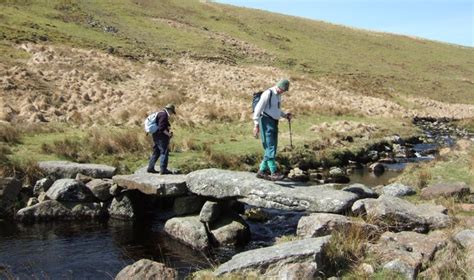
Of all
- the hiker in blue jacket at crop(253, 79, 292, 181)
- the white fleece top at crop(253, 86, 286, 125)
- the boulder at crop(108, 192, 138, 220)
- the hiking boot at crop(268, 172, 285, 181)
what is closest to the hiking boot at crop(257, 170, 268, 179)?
the hiker in blue jacket at crop(253, 79, 292, 181)

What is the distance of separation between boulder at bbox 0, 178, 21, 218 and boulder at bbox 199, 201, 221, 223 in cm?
702

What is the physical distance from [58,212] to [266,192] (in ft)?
26.7

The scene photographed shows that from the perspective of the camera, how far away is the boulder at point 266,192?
13.6m

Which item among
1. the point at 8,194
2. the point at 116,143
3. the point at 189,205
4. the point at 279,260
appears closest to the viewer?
the point at 279,260

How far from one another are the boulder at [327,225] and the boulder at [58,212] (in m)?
8.70

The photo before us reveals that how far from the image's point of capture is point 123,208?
18.7 m

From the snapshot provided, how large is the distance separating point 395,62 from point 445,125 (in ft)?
157

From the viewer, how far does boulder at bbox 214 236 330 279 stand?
397 inches

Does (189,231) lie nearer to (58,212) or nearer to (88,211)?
(88,211)

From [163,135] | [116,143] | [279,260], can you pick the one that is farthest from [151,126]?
[279,260]

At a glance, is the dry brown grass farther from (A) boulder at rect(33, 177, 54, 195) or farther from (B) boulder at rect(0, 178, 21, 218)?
(B) boulder at rect(0, 178, 21, 218)

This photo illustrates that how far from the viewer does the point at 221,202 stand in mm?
16828

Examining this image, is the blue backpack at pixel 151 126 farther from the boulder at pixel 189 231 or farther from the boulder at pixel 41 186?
the boulder at pixel 41 186

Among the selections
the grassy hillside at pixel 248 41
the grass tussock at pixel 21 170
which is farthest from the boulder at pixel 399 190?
the grassy hillside at pixel 248 41
